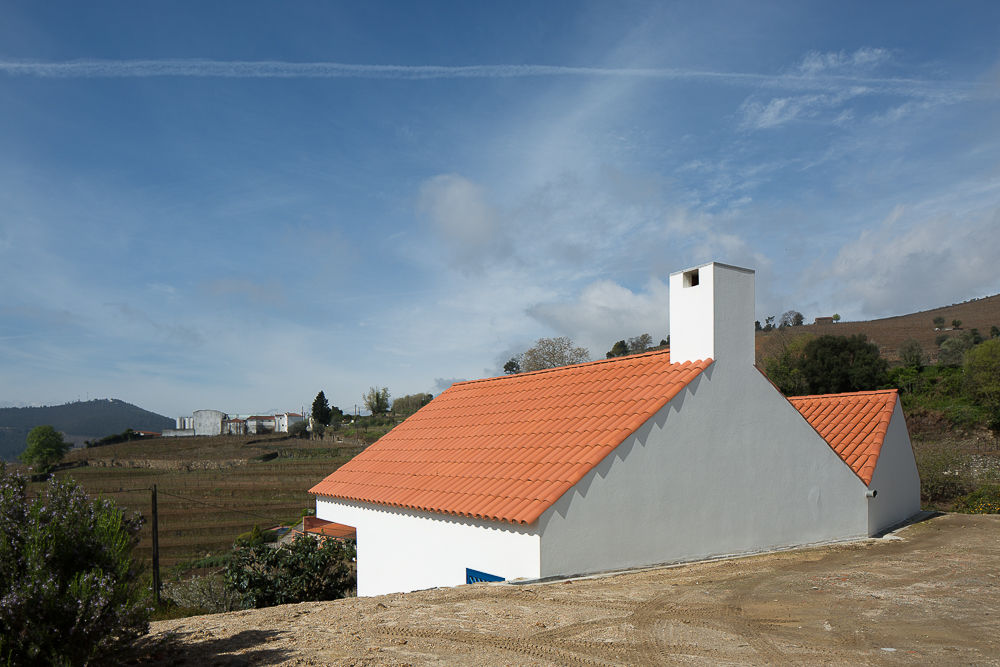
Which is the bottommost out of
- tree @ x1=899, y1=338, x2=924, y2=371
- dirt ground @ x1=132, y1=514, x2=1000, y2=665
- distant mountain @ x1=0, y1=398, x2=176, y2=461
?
distant mountain @ x1=0, y1=398, x2=176, y2=461

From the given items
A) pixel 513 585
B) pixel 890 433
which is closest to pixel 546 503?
pixel 513 585

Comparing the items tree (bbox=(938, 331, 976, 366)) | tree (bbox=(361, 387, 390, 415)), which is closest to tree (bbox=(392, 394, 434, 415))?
tree (bbox=(361, 387, 390, 415))

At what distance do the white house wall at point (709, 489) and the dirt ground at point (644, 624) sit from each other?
0.54 m

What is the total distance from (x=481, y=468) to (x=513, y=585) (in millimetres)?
3326

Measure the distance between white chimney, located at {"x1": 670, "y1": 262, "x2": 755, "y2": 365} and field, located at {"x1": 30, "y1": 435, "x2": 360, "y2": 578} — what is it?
1868cm

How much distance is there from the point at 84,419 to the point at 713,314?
6731 inches

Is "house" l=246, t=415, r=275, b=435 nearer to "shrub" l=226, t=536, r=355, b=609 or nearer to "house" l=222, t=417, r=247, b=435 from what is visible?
"house" l=222, t=417, r=247, b=435

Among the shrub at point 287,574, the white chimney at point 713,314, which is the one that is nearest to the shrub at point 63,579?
the shrub at point 287,574

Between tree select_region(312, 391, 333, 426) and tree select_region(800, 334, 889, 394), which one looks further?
tree select_region(312, 391, 333, 426)

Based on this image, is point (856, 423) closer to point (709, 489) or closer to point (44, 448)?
point (709, 489)

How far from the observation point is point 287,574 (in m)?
11.8

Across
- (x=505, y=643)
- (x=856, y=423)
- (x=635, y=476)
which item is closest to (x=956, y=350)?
(x=856, y=423)

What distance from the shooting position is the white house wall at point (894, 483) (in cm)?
1466

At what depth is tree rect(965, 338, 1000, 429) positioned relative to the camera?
32219mm
